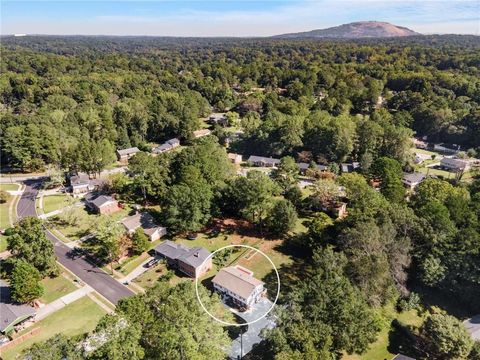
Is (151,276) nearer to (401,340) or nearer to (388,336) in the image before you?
(388,336)

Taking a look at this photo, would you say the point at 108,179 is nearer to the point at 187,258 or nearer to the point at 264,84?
the point at 187,258

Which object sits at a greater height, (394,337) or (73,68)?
(73,68)

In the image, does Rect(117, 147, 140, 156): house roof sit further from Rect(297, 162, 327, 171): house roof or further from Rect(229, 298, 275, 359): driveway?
Rect(229, 298, 275, 359): driveway

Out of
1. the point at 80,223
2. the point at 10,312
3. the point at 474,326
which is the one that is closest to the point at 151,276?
the point at 10,312

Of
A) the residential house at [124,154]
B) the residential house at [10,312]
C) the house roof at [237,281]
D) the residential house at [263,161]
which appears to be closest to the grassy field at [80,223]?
the residential house at [10,312]

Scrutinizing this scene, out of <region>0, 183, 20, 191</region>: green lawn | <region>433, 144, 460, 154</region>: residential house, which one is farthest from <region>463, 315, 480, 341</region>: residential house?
<region>0, 183, 20, 191</region>: green lawn

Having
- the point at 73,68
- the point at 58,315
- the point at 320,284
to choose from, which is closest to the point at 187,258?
the point at 58,315

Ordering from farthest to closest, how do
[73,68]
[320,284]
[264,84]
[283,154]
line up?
[73,68]
[264,84]
[283,154]
[320,284]
